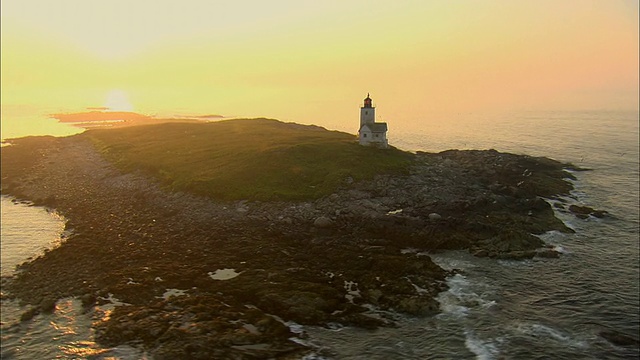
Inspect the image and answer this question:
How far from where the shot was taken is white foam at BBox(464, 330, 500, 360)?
94.0 ft

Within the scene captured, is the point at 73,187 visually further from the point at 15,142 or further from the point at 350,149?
the point at 15,142

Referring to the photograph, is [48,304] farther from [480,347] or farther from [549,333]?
[549,333]

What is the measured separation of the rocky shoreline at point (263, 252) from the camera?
3209cm

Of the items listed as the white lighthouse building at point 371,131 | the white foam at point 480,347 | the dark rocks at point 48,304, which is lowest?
the white foam at point 480,347

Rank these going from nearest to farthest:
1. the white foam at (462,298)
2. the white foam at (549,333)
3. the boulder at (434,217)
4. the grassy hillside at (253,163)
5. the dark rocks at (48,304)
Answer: the white foam at (549,333)
the white foam at (462,298)
the dark rocks at (48,304)
the boulder at (434,217)
the grassy hillside at (253,163)

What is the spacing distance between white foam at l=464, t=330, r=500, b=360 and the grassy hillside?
30967 mm

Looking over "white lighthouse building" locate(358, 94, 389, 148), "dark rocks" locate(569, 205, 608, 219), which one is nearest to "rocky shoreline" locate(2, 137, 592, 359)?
"dark rocks" locate(569, 205, 608, 219)

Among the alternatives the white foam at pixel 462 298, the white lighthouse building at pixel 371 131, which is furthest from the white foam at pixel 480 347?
the white lighthouse building at pixel 371 131

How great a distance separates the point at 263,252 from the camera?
145 feet

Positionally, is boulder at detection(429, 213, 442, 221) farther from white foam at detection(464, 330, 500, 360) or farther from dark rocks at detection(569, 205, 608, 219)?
dark rocks at detection(569, 205, 608, 219)

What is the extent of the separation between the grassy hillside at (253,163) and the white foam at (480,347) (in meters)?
31.0

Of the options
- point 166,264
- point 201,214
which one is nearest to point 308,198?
point 201,214

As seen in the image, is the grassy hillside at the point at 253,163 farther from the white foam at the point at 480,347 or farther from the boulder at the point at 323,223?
the white foam at the point at 480,347

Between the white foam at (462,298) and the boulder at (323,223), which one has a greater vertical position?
the boulder at (323,223)
